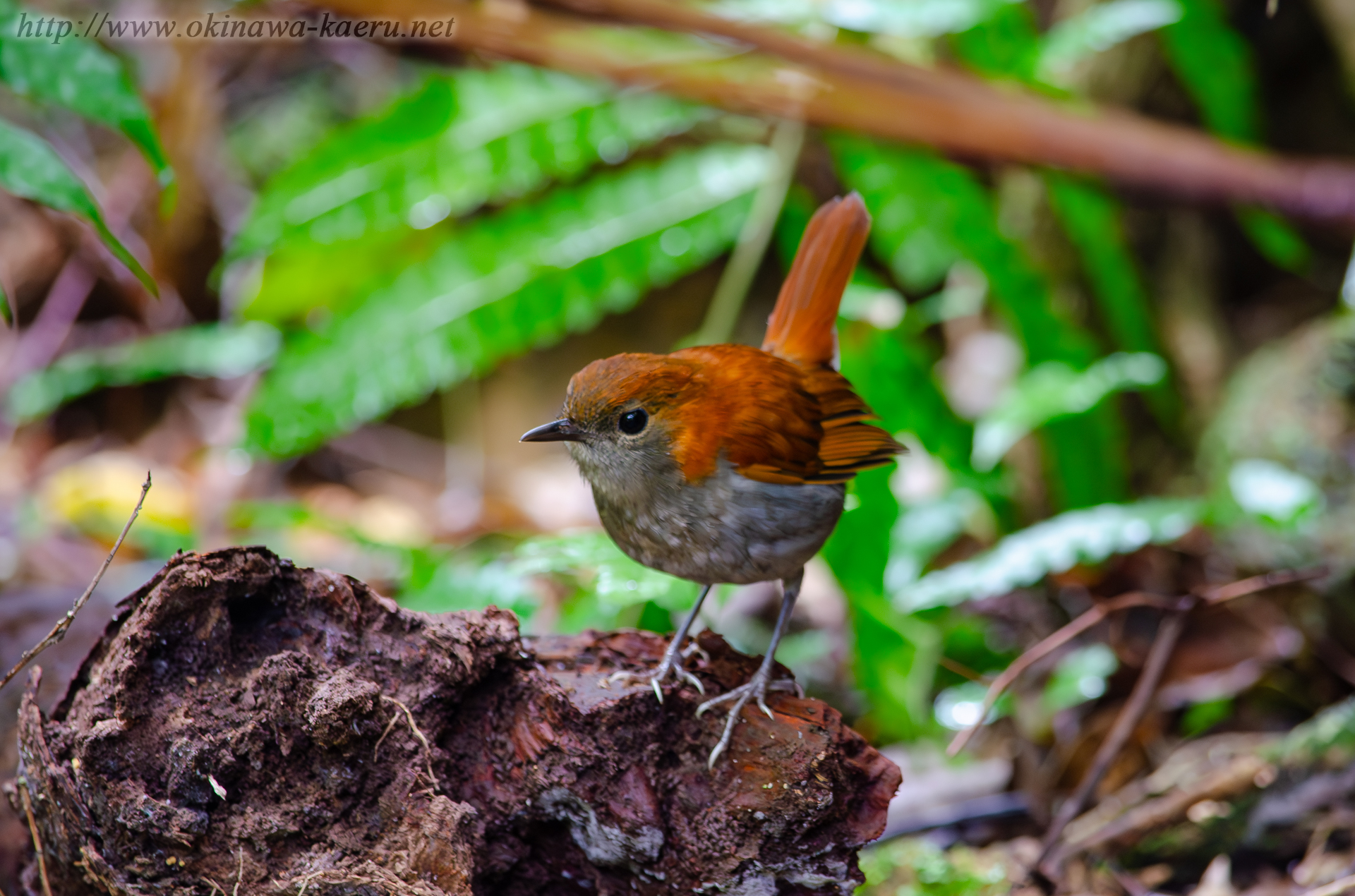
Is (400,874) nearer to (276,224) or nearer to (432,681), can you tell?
(432,681)

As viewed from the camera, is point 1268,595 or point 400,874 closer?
point 400,874

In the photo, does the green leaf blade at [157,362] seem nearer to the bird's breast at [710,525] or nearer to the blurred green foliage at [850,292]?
the blurred green foliage at [850,292]

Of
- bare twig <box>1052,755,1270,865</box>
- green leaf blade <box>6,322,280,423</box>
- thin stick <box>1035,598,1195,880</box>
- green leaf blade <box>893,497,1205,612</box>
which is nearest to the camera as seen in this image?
thin stick <box>1035,598,1195,880</box>

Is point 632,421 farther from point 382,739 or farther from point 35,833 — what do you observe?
point 35,833

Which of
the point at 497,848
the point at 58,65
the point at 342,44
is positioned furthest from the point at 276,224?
the point at 342,44

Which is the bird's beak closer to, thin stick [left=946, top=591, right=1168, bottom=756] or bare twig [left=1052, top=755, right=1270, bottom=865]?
thin stick [left=946, top=591, right=1168, bottom=756]

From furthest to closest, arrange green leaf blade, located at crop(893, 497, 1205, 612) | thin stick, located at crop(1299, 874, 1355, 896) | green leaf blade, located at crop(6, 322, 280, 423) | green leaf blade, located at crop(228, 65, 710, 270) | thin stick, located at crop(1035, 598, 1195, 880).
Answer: green leaf blade, located at crop(6, 322, 280, 423)
green leaf blade, located at crop(228, 65, 710, 270)
green leaf blade, located at crop(893, 497, 1205, 612)
thin stick, located at crop(1035, 598, 1195, 880)
thin stick, located at crop(1299, 874, 1355, 896)

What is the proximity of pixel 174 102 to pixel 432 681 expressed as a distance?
18.8 feet

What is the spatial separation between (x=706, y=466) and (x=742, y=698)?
0.52m

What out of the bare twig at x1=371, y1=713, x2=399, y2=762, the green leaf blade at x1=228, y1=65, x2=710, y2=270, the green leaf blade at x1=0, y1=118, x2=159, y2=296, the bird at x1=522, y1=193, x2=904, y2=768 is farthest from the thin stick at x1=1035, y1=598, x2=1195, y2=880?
the green leaf blade at x1=228, y1=65, x2=710, y2=270

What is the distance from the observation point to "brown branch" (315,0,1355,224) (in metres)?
3.92

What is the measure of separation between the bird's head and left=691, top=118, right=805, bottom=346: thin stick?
1562mm

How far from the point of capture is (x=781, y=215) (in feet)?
13.9

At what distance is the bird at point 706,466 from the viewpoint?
2.28 meters
